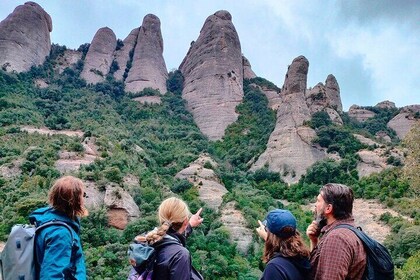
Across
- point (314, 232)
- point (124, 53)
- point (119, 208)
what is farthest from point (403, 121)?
point (314, 232)

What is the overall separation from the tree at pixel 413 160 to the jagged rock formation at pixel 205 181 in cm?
1289

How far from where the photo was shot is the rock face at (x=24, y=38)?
178 ft

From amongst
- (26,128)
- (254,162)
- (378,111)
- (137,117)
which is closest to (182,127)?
(137,117)

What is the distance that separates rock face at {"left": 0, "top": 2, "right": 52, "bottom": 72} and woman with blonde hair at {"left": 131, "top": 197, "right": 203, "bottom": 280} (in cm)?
5400

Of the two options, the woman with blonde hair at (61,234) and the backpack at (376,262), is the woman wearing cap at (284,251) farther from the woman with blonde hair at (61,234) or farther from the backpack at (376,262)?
the woman with blonde hair at (61,234)

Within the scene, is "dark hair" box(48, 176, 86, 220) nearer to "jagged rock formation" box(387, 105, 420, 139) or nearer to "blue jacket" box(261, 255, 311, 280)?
"blue jacket" box(261, 255, 311, 280)

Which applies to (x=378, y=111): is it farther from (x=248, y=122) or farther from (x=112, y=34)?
(x=112, y=34)

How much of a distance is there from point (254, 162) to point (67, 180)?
40862 mm

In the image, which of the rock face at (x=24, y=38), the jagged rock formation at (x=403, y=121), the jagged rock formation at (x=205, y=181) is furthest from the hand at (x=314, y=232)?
the jagged rock formation at (x=403, y=121)

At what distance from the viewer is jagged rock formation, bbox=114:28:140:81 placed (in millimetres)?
64662

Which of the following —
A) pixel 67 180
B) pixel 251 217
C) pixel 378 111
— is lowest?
pixel 251 217

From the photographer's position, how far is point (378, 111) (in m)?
68.1

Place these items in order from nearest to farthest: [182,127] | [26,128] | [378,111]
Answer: [26,128]
[182,127]
[378,111]

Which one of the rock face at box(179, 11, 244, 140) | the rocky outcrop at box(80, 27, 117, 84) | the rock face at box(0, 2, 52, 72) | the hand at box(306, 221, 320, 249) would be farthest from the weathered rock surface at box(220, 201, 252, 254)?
the rocky outcrop at box(80, 27, 117, 84)
